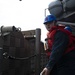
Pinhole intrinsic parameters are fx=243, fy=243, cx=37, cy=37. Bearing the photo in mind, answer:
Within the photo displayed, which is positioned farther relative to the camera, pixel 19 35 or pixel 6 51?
pixel 19 35

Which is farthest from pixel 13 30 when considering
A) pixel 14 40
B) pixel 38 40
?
pixel 38 40

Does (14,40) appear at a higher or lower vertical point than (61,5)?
lower

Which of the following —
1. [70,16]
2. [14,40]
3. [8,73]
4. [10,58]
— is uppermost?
[70,16]

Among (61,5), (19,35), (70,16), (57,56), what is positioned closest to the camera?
(57,56)

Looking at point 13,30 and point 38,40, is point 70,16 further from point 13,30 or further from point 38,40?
point 13,30

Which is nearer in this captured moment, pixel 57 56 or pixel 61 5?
pixel 57 56

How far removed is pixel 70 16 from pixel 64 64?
18.1 ft

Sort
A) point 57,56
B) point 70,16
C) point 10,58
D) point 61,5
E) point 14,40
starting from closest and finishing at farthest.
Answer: point 57,56 < point 10,58 < point 14,40 < point 70,16 < point 61,5

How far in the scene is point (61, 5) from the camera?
370 inches

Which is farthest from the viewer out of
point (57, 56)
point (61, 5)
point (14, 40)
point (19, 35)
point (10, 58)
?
point (61, 5)

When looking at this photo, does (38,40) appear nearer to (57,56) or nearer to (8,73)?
(8,73)

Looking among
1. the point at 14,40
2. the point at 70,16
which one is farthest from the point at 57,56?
the point at 70,16

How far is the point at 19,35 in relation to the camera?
6000 millimetres

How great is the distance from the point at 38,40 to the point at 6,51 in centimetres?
123
